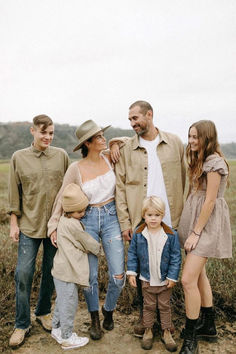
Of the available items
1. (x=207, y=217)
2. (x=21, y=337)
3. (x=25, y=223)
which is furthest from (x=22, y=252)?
(x=207, y=217)

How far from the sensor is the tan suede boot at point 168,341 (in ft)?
12.6

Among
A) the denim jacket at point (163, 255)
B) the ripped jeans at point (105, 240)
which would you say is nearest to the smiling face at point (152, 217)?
the denim jacket at point (163, 255)

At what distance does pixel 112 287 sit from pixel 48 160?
5.41 ft

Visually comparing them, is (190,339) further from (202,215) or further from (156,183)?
(156,183)

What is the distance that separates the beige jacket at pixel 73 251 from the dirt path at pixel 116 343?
0.77 meters

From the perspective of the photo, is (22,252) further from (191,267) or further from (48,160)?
(191,267)

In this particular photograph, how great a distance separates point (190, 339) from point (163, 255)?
914mm

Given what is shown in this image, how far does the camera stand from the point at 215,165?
352cm

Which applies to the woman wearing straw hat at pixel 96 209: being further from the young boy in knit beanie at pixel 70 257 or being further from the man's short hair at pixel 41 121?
→ the man's short hair at pixel 41 121

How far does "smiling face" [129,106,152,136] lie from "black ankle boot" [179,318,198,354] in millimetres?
2131

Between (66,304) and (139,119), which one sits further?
(139,119)

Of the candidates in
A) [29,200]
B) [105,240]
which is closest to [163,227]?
[105,240]

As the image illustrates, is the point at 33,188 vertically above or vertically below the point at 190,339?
above

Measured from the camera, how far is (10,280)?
5.33 metres
